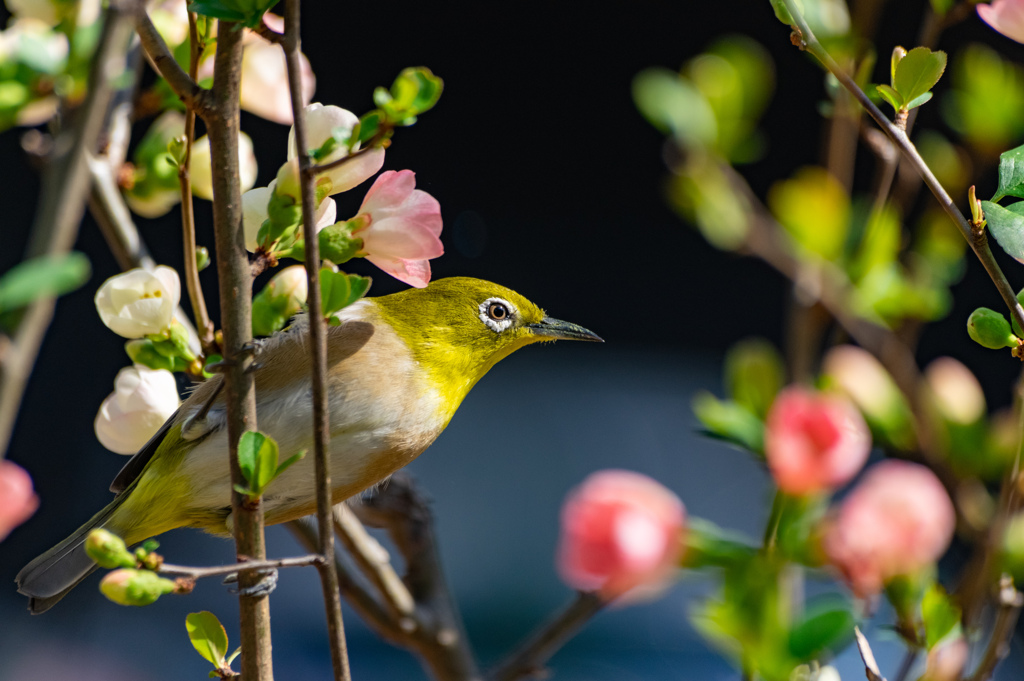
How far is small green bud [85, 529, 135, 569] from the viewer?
1.66 feet

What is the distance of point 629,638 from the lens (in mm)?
2811

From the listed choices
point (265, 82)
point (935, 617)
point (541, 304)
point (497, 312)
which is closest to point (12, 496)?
point (265, 82)

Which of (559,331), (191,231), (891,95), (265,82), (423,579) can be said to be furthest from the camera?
(423,579)

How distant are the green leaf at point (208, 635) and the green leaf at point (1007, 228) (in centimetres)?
54

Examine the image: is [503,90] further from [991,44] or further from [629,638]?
[629,638]

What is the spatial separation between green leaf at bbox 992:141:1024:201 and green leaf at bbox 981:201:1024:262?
0.05 ft

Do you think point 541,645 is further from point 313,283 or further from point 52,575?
point 313,283

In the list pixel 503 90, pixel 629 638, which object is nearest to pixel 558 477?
pixel 629 638

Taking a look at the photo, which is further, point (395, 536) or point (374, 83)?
point (374, 83)

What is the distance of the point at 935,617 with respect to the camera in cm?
57

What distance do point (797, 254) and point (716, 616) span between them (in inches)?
29.7

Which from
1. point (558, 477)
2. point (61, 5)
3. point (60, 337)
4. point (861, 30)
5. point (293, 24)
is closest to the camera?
point (293, 24)

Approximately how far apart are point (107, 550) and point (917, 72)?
569 mm

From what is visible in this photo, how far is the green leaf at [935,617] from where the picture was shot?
570mm
